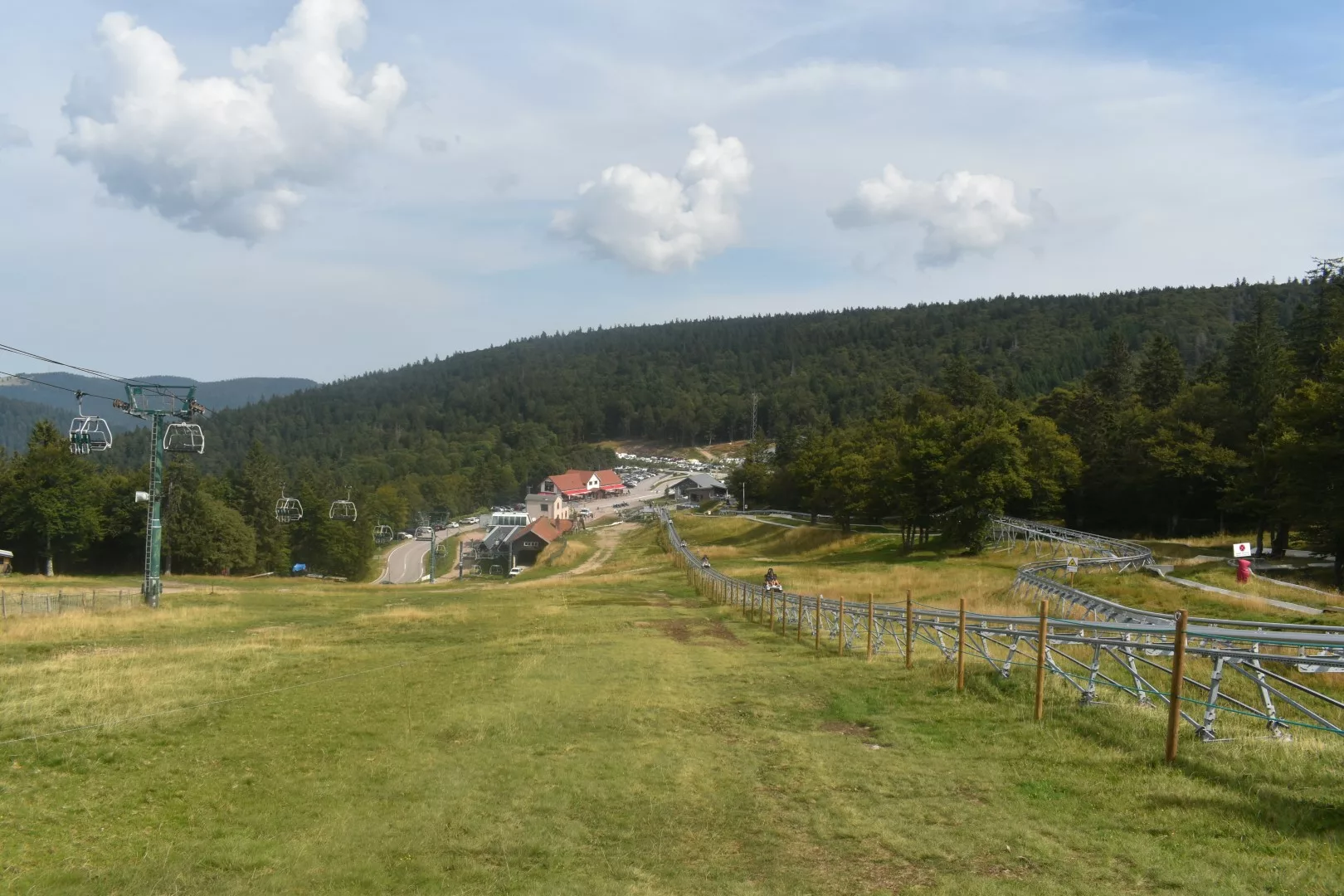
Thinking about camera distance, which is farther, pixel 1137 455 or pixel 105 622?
pixel 1137 455

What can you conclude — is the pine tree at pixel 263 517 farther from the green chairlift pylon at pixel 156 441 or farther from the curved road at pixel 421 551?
the green chairlift pylon at pixel 156 441

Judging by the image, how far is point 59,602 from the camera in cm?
3575

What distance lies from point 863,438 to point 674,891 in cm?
10440

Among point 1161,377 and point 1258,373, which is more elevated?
point 1161,377

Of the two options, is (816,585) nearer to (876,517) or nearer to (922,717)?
(922,717)

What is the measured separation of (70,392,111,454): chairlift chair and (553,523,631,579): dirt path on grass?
140 ft

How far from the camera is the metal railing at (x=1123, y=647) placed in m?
10.4

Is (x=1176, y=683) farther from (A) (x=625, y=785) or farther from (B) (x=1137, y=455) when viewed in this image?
(B) (x=1137, y=455)

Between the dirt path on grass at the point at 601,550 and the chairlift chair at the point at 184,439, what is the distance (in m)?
37.5

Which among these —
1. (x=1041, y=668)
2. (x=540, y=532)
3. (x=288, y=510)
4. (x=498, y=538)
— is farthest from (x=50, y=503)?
(x=1041, y=668)

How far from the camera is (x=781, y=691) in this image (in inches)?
658

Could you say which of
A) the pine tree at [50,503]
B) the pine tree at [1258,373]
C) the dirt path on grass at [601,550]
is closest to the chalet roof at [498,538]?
the dirt path on grass at [601,550]

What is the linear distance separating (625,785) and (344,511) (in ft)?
246

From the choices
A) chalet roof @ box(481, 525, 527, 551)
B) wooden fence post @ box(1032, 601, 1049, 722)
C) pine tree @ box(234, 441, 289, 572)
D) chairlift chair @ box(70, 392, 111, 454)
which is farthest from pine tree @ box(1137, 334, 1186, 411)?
pine tree @ box(234, 441, 289, 572)
